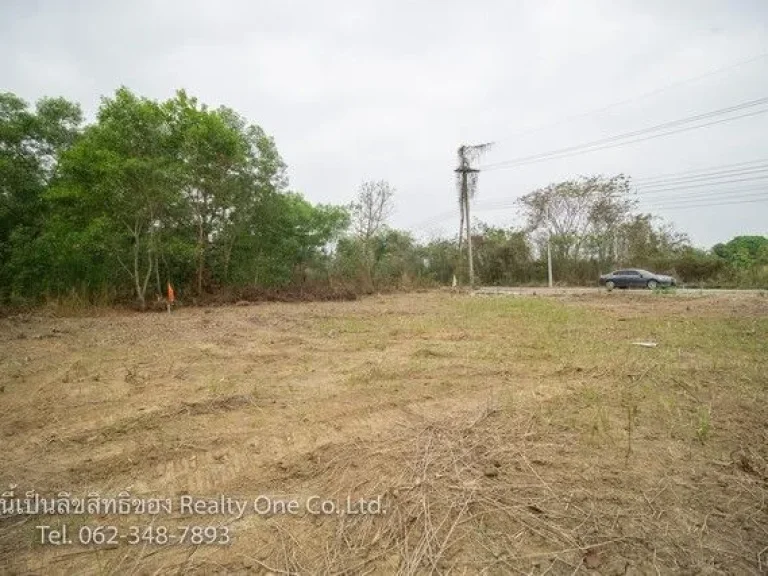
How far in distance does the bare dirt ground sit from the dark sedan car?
724 inches

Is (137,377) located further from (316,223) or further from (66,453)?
(316,223)

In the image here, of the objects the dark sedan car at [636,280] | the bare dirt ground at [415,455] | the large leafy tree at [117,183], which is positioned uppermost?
the large leafy tree at [117,183]

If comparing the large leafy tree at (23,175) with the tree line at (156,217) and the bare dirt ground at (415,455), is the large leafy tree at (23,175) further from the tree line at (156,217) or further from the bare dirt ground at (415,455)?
the bare dirt ground at (415,455)

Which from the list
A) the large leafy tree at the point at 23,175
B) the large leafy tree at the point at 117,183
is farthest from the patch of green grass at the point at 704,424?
the large leafy tree at the point at 23,175

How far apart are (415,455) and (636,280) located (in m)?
24.2

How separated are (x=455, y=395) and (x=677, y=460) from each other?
1.92 meters

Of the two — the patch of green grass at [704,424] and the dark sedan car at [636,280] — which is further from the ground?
the dark sedan car at [636,280]

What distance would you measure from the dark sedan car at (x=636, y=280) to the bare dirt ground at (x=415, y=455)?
60.3 feet

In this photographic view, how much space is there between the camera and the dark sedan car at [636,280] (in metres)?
21.9

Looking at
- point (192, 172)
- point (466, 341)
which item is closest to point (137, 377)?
point (466, 341)

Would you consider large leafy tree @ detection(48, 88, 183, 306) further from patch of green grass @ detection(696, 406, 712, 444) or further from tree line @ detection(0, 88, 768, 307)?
patch of green grass @ detection(696, 406, 712, 444)

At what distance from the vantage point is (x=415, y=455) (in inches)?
110

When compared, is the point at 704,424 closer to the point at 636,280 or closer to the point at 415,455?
the point at 415,455

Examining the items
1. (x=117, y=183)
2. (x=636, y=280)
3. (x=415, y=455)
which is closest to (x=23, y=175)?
(x=117, y=183)
